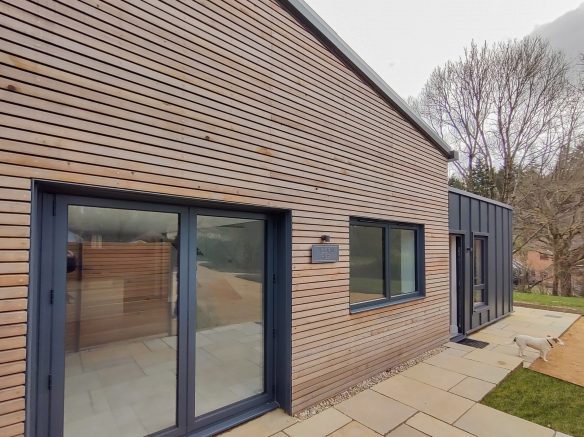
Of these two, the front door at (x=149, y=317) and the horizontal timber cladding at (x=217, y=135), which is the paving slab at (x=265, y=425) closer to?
the front door at (x=149, y=317)

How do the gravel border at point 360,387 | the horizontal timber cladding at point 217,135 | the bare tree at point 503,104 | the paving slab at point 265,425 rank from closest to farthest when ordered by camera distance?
the horizontal timber cladding at point 217,135 → the paving slab at point 265,425 → the gravel border at point 360,387 → the bare tree at point 503,104

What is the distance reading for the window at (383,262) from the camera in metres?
4.37

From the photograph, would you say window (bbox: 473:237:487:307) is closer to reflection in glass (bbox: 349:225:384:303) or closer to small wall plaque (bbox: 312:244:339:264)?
reflection in glass (bbox: 349:225:384:303)

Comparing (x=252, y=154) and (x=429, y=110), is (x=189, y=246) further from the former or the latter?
(x=429, y=110)

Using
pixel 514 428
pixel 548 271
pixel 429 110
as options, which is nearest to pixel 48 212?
pixel 514 428

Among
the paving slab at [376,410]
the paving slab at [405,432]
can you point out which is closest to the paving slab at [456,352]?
the paving slab at [376,410]

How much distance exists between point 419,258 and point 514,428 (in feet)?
8.65

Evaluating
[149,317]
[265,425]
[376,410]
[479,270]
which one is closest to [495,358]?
[479,270]

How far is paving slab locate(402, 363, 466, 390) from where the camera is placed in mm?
4172

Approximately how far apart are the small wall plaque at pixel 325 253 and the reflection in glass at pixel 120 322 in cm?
151

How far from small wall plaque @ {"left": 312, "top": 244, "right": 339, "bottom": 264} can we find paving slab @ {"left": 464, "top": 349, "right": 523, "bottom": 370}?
3.10 metres

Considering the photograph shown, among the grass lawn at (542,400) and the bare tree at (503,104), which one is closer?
the grass lawn at (542,400)

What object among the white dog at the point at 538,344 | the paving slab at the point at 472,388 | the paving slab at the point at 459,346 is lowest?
the paving slab at the point at 459,346

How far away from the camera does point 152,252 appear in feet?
8.94
